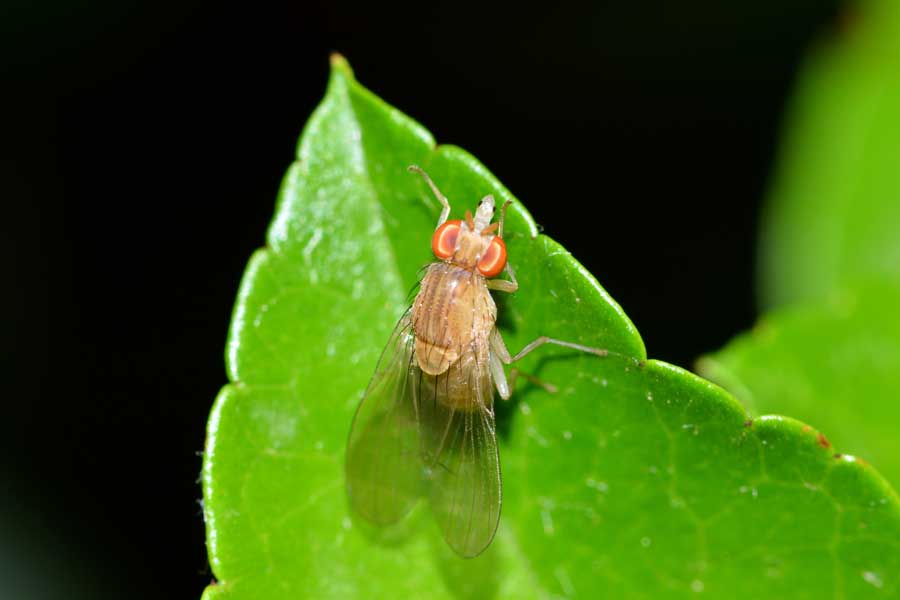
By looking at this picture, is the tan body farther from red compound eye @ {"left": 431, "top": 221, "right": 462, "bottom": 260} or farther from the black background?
the black background

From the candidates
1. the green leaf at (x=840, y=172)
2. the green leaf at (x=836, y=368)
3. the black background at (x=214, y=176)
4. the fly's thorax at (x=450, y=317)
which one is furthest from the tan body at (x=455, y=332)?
the green leaf at (x=840, y=172)

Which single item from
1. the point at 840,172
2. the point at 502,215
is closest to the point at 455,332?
the point at 502,215

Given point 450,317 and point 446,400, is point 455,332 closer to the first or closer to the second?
point 450,317

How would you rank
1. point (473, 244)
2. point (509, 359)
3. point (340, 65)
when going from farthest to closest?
1. point (473, 244)
2. point (509, 359)
3. point (340, 65)

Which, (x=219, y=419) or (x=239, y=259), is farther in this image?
(x=239, y=259)

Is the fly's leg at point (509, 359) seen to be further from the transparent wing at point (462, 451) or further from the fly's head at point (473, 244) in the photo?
the fly's head at point (473, 244)

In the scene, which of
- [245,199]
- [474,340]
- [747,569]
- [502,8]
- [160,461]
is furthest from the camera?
[502,8]

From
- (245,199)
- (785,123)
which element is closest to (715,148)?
(785,123)

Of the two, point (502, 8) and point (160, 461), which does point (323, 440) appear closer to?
point (160, 461)
